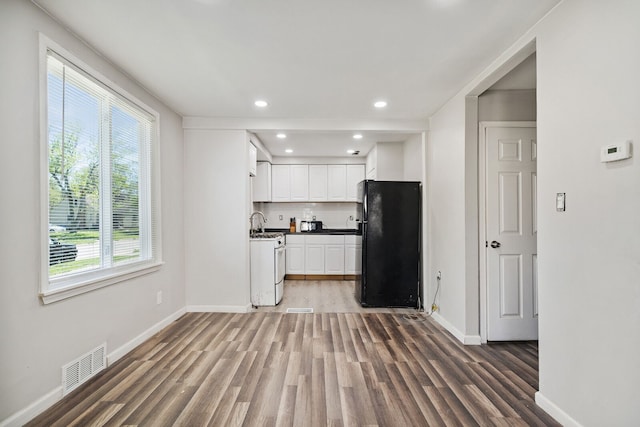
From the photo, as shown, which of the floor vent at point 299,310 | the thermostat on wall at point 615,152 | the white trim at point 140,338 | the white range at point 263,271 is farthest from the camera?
the white range at point 263,271

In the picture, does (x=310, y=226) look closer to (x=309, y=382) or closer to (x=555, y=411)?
(x=309, y=382)

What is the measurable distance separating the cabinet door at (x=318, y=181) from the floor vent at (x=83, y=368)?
4203 millimetres

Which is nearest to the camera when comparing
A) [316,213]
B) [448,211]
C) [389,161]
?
Result: [448,211]

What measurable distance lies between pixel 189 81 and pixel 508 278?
11.7 ft

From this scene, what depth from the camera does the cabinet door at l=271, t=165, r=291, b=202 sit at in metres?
5.85

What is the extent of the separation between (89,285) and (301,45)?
7.64ft

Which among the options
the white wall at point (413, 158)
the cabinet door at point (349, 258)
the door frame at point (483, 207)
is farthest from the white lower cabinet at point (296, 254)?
the door frame at point (483, 207)

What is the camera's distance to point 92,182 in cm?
219

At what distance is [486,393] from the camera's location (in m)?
1.98

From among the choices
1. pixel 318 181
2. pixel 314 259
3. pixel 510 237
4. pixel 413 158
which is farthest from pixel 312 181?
pixel 510 237

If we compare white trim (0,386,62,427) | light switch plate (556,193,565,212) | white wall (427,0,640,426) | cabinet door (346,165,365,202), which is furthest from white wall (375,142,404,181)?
white trim (0,386,62,427)

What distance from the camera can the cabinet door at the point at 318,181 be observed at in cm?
586

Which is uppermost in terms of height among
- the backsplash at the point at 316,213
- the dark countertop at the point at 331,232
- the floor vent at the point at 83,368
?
the backsplash at the point at 316,213

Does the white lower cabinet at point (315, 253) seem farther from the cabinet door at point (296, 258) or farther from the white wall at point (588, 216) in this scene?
the white wall at point (588, 216)
